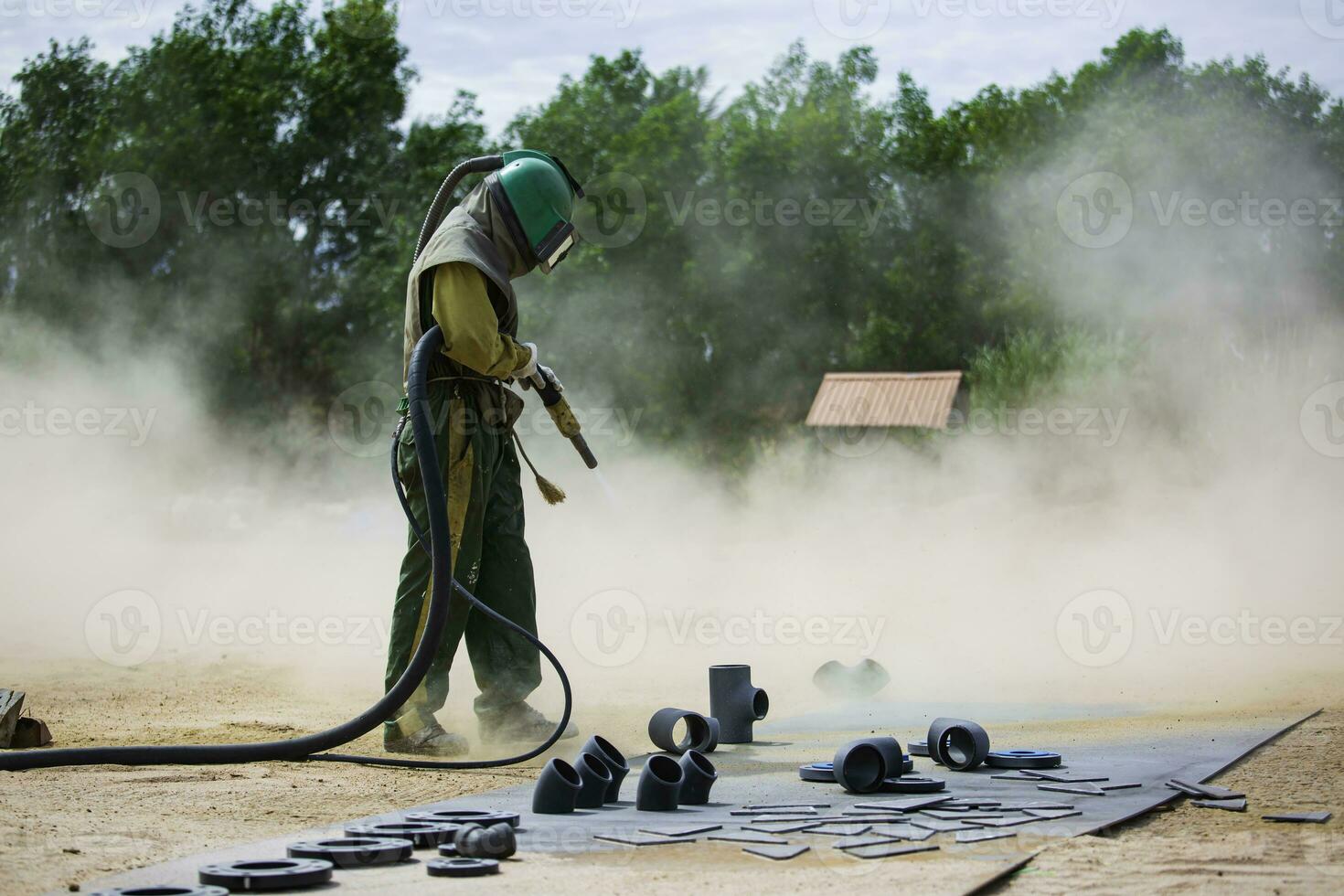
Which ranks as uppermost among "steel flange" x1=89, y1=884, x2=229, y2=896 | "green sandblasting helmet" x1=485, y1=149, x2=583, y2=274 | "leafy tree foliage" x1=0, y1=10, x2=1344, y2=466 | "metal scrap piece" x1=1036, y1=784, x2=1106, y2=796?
"leafy tree foliage" x1=0, y1=10, x2=1344, y2=466

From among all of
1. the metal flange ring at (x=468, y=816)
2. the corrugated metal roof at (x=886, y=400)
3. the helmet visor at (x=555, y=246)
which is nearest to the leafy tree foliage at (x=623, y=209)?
the corrugated metal roof at (x=886, y=400)

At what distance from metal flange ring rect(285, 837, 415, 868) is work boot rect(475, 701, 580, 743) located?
1760mm

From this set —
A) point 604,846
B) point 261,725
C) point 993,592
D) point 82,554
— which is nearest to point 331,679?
point 261,725

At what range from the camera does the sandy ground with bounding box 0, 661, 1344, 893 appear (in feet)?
8.45

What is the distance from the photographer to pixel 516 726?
4.57 meters

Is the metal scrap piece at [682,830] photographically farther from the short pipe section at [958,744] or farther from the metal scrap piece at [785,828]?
the short pipe section at [958,744]

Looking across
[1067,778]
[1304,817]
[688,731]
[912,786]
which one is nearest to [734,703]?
[688,731]

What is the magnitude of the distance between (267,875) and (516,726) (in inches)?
84.2

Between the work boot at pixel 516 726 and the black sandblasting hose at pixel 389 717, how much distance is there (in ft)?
1.00

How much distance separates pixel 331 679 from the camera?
272 inches

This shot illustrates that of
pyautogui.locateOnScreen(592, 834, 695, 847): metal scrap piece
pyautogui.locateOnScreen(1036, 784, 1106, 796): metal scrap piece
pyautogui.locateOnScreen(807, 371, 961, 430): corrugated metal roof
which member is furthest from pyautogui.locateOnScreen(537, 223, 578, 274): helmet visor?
pyautogui.locateOnScreen(807, 371, 961, 430): corrugated metal roof

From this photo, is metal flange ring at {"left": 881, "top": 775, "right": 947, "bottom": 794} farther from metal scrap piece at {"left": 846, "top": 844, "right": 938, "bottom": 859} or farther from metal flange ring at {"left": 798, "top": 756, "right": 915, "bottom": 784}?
metal scrap piece at {"left": 846, "top": 844, "right": 938, "bottom": 859}

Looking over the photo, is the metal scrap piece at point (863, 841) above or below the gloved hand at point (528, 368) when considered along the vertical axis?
below

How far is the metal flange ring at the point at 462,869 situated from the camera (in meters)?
2.59
